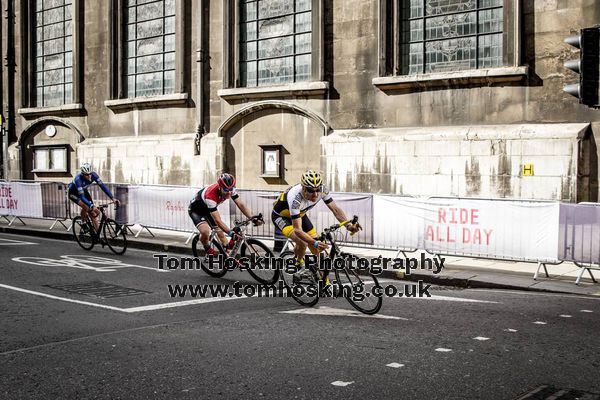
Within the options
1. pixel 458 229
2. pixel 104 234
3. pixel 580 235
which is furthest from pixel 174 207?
pixel 580 235

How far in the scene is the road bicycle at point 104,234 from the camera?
14773 millimetres

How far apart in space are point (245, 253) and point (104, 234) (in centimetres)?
515

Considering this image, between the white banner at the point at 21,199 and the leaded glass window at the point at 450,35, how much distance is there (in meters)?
10.9

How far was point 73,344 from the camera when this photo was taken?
6.91m

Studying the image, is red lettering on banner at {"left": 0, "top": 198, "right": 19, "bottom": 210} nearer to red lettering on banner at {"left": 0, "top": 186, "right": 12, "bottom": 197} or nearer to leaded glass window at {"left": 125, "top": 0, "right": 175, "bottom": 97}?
red lettering on banner at {"left": 0, "top": 186, "right": 12, "bottom": 197}

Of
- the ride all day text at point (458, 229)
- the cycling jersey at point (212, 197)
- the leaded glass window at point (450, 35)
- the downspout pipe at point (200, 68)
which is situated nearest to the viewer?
the cycling jersey at point (212, 197)

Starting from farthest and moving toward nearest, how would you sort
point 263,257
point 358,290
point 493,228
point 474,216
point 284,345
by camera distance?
1. point 474,216
2. point 493,228
3. point 263,257
4. point 358,290
5. point 284,345

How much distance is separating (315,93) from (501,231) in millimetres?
8671

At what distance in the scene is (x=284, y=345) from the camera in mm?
6875

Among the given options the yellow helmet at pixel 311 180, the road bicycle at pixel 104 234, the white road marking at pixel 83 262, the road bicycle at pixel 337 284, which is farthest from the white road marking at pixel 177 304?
the road bicycle at pixel 104 234

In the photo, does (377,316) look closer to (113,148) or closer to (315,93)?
(315,93)

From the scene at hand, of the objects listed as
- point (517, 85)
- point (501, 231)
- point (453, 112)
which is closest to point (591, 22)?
point (517, 85)

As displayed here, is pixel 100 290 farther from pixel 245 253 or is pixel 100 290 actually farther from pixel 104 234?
pixel 104 234

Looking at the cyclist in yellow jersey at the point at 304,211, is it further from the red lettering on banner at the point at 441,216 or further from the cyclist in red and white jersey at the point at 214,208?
the red lettering on banner at the point at 441,216
